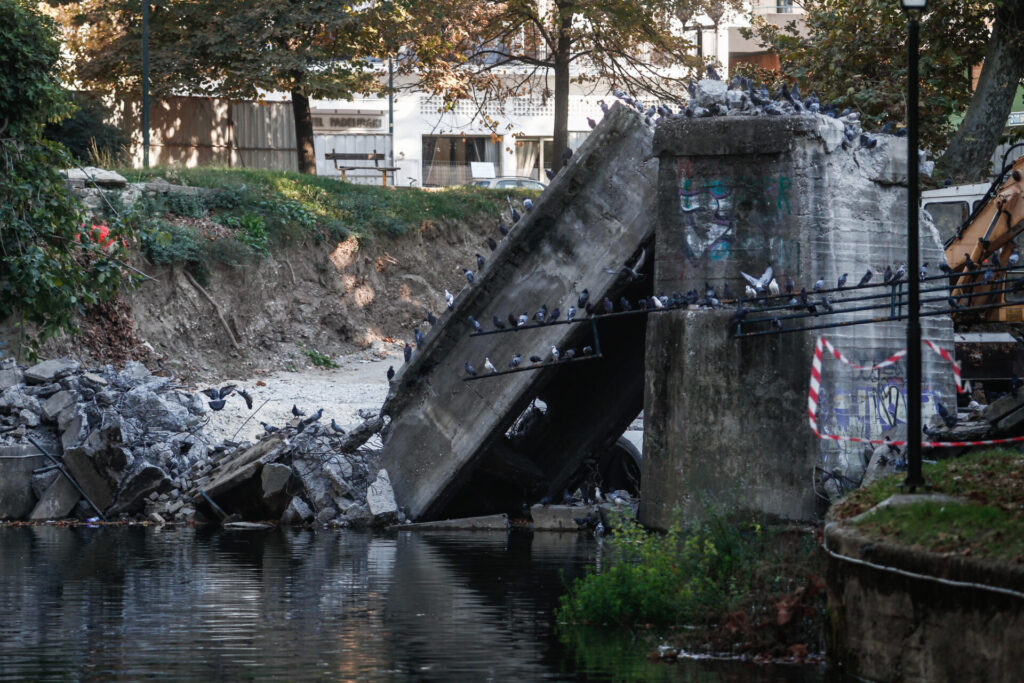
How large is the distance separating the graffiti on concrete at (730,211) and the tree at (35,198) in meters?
9.64

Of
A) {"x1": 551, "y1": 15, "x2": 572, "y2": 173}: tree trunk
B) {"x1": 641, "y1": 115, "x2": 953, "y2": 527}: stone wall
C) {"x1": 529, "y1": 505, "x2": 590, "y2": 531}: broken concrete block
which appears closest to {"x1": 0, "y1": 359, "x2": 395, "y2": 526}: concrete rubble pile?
{"x1": 529, "y1": 505, "x2": 590, "y2": 531}: broken concrete block

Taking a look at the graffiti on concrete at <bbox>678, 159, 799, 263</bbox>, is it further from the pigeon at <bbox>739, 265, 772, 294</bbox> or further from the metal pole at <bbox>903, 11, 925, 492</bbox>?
the metal pole at <bbox>903, 11, 925, 492</bbox>

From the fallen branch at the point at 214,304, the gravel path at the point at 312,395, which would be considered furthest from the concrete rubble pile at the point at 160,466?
the fallen branch at the point at 214,304

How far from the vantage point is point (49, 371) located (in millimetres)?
19984

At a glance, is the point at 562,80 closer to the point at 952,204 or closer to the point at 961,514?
the point at 952,204

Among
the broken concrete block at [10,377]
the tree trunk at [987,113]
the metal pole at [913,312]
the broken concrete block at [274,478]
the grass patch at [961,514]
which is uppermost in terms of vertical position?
the tree trunk at [987,113]

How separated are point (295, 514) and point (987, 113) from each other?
53.2 ft

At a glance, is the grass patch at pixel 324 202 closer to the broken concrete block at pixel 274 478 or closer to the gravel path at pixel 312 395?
the gravel path at pixel 312 395

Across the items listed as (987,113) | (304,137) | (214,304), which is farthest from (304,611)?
(304,137)

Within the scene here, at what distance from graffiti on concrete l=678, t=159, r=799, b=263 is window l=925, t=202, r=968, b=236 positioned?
26.6ft

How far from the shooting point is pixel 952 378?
15430 millimetres

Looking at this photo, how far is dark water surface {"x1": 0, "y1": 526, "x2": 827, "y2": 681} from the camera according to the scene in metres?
9.21

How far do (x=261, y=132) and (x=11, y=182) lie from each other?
24.8 metres

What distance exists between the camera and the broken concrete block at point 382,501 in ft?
56.7
